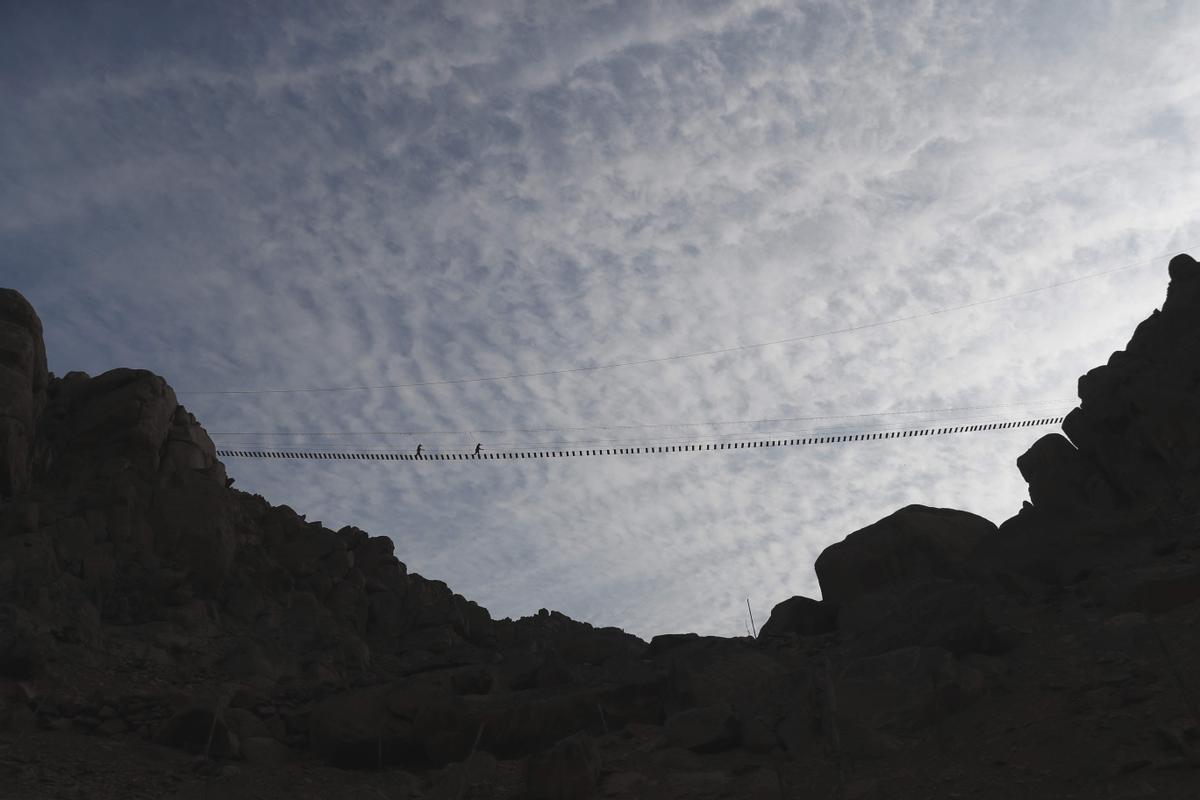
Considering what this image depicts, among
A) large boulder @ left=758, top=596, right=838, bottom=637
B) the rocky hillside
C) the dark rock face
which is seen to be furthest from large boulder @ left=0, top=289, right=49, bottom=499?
the dark rock face

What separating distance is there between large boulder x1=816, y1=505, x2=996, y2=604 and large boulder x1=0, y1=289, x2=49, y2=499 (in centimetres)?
2675

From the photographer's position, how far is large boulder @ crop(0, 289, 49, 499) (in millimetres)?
28547

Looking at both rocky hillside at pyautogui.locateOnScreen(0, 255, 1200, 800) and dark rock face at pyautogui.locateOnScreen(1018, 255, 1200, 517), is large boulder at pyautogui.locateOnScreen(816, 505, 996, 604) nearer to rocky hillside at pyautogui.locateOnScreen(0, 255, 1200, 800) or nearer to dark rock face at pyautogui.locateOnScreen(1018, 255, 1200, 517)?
rocky hillside at pyautogui.locateOnScreen(0, 255, 1200, 800)

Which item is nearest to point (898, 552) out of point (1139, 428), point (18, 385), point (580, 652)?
point (580, 652)

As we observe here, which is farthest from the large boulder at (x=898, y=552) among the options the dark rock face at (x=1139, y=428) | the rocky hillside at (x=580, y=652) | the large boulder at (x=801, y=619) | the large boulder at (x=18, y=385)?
the large boulder at (x=18, y=385)

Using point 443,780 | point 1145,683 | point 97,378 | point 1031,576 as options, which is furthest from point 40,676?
point 1031,576

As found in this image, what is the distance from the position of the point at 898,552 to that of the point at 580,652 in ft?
33.1

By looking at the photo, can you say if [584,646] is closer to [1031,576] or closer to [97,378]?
[1031,576]

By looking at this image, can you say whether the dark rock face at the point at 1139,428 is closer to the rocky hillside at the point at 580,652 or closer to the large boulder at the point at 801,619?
the rocky hillside at the point at 580,652

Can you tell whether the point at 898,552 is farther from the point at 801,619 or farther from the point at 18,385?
the point at 18,385

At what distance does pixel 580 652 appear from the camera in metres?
26.3

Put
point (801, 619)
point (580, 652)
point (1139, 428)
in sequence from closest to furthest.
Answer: point (801, 619)
point (580, 652)
point (1139, 428)

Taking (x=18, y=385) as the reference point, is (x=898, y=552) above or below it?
below

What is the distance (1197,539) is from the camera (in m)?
19.5
